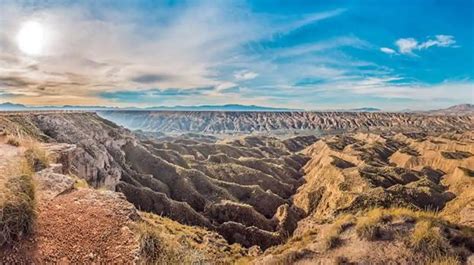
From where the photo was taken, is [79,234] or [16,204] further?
[79,234]

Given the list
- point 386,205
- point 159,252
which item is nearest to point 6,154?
point 159,252

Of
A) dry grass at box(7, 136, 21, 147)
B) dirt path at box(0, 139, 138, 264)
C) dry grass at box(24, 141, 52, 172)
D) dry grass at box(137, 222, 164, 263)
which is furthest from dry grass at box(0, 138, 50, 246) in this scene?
dry grass at box(7, 136, 21, 147)

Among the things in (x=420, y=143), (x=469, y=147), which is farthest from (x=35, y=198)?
(x=420, y=143)

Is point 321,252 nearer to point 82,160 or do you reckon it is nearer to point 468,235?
point 468,235

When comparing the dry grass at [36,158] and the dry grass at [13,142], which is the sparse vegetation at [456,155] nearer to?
the dry grass at [13,142]

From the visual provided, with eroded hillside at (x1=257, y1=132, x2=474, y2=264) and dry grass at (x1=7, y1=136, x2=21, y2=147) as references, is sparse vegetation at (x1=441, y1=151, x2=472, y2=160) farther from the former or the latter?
dry grass at (x1=7, y1=136, x2=21, y2=147)

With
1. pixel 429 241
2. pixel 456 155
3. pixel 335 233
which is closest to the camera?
pixel 429 241

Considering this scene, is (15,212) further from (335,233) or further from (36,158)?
(335,233)

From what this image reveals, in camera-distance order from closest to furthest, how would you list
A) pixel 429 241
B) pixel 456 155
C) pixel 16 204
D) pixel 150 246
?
pixel 16 204 < pixel 150 246 < pixel 429 241 < pixel 456 155
